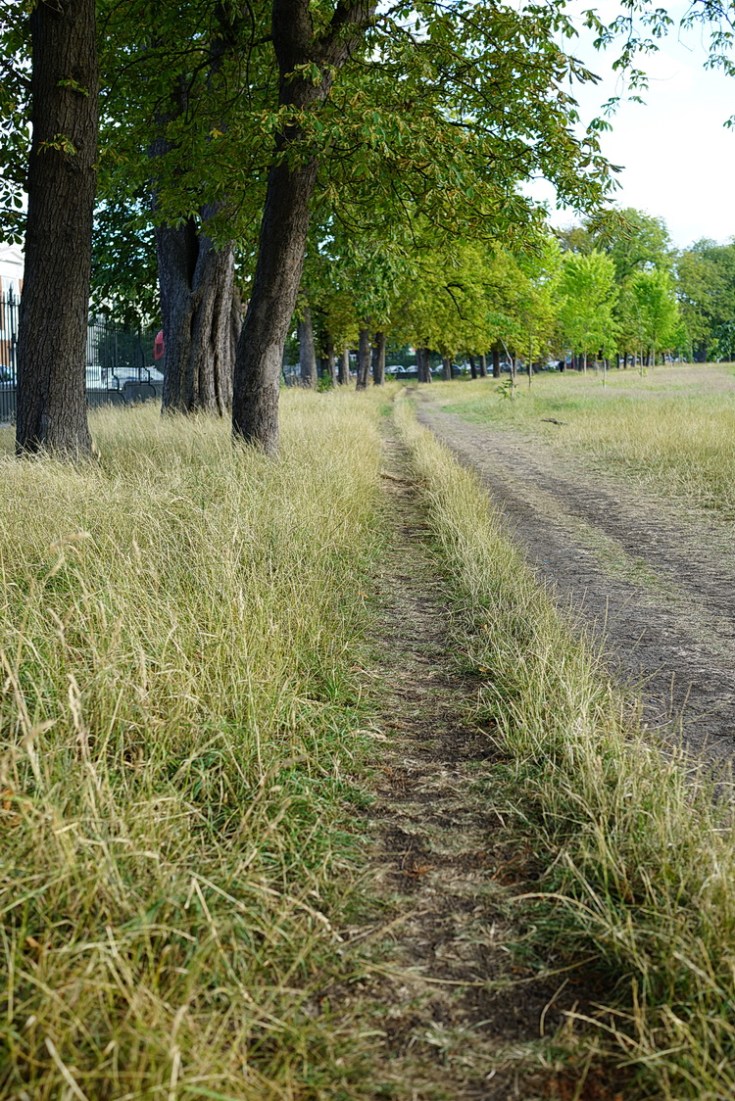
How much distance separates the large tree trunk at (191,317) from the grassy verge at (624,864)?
43.7 ft

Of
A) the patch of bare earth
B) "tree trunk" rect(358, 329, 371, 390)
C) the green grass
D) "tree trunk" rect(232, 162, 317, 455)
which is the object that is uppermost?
"tree trunk" rect(358, 329, 371, 390)

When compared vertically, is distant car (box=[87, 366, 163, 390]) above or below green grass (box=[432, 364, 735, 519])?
above

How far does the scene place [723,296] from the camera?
92.4m

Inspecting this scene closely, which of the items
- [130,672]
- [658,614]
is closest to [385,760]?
[130,672]

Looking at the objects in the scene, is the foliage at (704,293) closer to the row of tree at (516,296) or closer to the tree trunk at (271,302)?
the row of tree at (516,296)

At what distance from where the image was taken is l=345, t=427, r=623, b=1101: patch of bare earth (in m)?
2.25

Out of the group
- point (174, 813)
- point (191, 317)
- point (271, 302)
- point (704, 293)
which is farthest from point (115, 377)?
point (704, 293)

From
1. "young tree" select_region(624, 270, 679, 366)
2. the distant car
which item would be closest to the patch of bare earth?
the distant car

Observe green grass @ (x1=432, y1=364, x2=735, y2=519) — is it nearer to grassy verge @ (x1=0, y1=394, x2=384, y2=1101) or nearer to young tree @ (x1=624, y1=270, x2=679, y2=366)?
grassy verge @ (x1=0, y1=394, x2=384, y2=1101)

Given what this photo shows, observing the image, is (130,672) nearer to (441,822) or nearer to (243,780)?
(243,780)

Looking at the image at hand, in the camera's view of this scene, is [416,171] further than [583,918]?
Yes

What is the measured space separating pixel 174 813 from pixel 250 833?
256 millimetres

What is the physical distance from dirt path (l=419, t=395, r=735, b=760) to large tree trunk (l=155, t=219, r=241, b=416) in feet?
19.9

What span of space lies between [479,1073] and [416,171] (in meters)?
9.04
